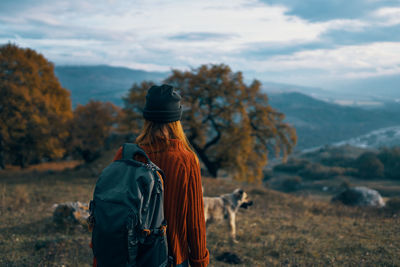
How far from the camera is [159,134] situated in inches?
115

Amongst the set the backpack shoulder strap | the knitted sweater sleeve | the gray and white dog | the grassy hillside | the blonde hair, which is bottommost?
the grassy hillside

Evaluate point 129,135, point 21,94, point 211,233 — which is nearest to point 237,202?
point 211,233

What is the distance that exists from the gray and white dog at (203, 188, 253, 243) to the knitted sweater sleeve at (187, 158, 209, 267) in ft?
18.1

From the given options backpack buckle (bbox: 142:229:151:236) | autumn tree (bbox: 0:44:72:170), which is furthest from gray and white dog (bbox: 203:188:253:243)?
autumn tree (bbox: 0:44:72:170)

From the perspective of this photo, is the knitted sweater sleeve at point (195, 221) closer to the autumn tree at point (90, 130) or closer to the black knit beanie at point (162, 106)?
the black knit beanie at point (162, 106)

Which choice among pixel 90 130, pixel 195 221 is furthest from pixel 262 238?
pixel 90 130

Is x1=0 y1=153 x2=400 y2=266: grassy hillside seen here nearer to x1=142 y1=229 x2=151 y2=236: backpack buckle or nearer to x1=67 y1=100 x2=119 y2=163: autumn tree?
x1=142 y1=229 x2=151 y2=236: backpack buckle

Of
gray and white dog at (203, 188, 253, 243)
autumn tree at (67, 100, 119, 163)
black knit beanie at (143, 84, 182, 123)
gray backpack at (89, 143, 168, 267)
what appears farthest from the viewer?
autumn tree at (67, 100, 119, 163)

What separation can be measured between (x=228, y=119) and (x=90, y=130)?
1453 centimetres

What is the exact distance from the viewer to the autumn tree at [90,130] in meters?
30.0

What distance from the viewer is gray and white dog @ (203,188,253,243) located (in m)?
8.52

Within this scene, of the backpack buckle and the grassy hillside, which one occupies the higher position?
the backpack buckle

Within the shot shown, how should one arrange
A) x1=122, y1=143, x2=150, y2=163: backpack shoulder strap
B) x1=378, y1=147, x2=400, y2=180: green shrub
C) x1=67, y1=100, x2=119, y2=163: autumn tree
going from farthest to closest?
x1=378, y1=147, x2=400, y2=180: green shrub < x1=67, y1=100, x2=119, y2=163: autumn tree < x1=122, y1=143, x2=150, y2=163: backpack shoulder strap

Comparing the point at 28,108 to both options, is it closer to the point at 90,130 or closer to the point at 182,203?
the point at 90,130
